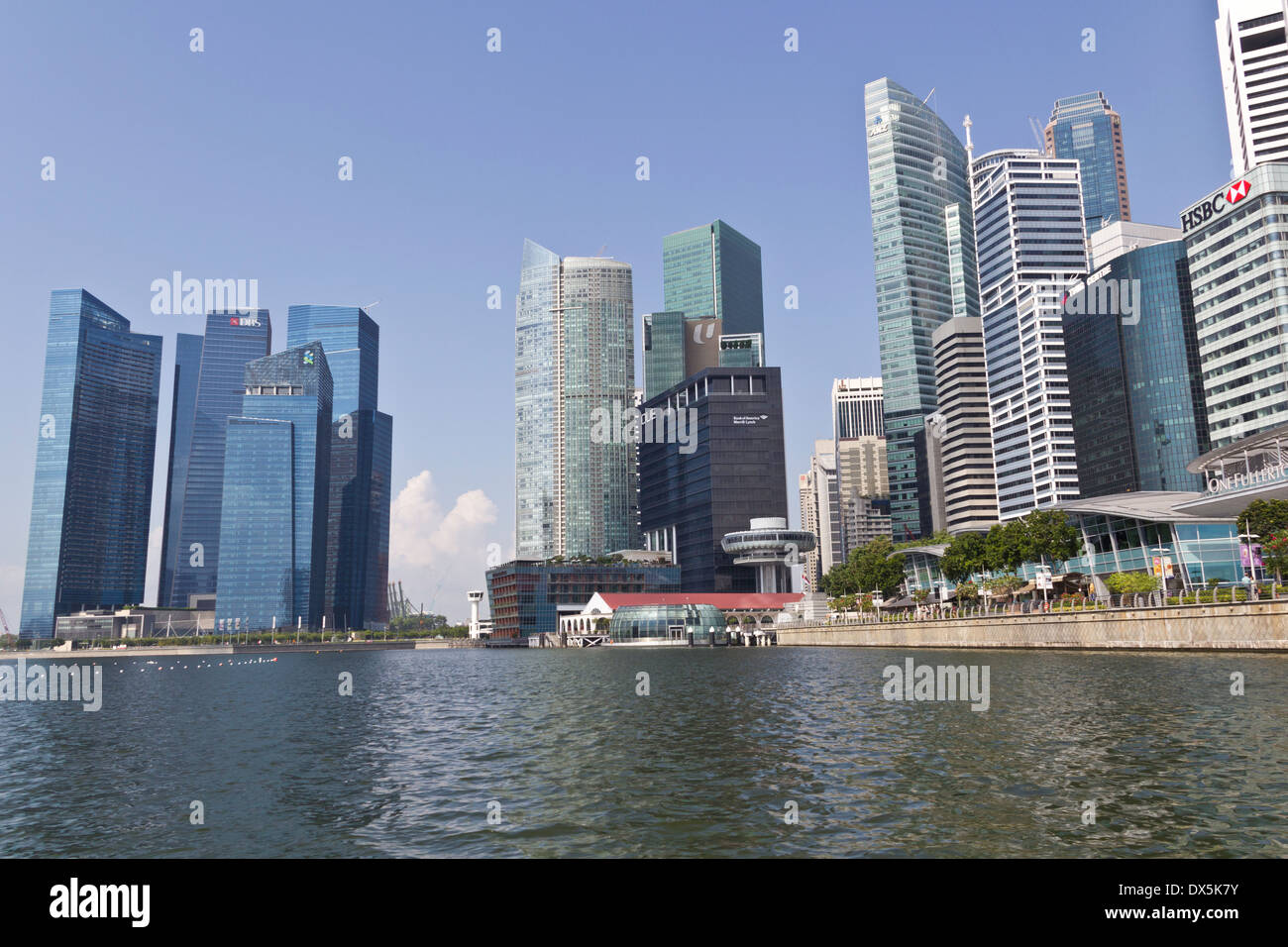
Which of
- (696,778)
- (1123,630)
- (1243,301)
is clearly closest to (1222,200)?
(1243,301)

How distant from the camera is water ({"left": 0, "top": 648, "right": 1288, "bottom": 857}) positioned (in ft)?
76.2

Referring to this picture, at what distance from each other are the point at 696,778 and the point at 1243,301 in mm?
205183

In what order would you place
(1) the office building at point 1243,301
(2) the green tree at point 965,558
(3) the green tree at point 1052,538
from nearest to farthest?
(3) the green tree at point 1052,538 → (2) the green tree at point 965,558 → (1) the office building at point 1243,301

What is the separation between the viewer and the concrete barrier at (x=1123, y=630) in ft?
247

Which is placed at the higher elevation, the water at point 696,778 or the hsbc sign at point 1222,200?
the hsbc sign at point 1222,200

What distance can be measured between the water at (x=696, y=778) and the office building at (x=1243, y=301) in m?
149

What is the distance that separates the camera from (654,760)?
36.4 m

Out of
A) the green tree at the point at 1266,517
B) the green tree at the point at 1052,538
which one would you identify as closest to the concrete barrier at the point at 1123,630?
the green tree at the point at 1052,538

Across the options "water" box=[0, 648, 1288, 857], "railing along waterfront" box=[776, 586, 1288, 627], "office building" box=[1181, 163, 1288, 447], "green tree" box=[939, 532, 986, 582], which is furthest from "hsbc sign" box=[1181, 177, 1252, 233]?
"water" box=[0, 648, 1288, 857]

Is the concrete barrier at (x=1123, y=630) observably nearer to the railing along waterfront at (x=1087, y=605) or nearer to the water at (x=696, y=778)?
the railing along waterfront at (x=1087, y=605)

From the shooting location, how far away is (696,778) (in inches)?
1267

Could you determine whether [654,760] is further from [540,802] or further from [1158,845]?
[1158,845]

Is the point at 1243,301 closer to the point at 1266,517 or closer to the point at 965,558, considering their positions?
the point at 965,558
